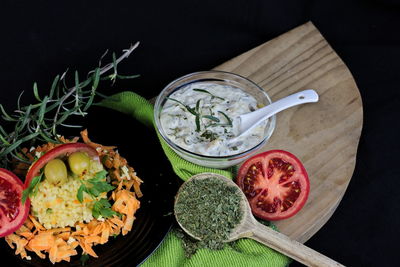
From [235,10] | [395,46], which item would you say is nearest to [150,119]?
[235,10]

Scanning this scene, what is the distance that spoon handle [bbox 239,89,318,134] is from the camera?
116 inches

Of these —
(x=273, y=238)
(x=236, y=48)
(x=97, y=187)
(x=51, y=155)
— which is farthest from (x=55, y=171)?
(x=236, y=48)

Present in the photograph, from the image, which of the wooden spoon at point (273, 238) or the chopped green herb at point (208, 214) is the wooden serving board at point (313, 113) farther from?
the chopped green herb at point (208, 214)

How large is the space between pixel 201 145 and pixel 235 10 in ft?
4.34

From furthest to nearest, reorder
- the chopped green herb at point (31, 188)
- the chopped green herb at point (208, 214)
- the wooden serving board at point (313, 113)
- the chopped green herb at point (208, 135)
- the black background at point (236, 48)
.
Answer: the black background at point (236, 48) < the wooden serving board at point (313, 113) < the chopped green herb at point (208, 135) < the chopped green herb at point (208, 214) < the chopped green herb at point (31, 188)

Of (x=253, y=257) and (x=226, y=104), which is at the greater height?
(x=226, y=104)

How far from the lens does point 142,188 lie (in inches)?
112

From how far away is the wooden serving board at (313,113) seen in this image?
307 centimetres

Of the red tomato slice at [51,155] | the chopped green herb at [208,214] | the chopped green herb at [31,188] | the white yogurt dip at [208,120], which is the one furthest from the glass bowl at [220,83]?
the chopped green herb at [31,188]

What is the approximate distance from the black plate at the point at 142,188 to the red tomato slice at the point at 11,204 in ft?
0.54

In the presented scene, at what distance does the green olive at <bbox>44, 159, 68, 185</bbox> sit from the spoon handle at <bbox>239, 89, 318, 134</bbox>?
900 mm

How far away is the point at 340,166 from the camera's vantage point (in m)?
3.17

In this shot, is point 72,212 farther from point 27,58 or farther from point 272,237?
point 27,58

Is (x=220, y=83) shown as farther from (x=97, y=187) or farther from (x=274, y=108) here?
(x=97, y=187)
